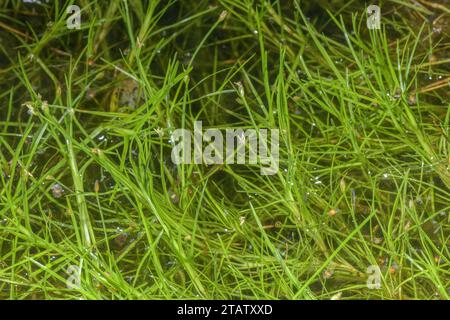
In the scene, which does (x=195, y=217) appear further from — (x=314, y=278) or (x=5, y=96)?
(x=5, y=96)

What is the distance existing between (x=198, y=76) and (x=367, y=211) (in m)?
0.43

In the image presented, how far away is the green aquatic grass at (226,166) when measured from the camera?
50.9 inches

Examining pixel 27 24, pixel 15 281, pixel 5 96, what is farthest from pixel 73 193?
pixel 27 24

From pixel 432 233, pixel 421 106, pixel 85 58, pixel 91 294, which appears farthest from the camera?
pixel 85 58

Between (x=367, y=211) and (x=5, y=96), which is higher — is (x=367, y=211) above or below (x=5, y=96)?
below

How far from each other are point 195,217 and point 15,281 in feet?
1.05

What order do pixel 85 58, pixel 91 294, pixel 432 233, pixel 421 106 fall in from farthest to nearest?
1. pixel 85 58
2. pixel 421 106
3. pixel 432 233
4. pixel 91 294

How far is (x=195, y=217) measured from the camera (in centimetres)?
130

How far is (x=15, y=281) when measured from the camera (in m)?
1.30

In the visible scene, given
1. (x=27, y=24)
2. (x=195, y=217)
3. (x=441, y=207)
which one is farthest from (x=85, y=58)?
(x=441, y=207)

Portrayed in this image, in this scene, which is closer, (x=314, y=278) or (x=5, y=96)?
(x=314, y=278)

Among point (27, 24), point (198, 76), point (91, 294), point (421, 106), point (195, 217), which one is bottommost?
point (91, 294)

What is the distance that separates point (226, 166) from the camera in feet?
4.62

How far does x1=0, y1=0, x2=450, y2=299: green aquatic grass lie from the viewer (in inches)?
50.9
